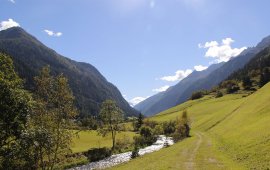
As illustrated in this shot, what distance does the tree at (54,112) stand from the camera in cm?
4475

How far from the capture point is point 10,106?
1700 inches

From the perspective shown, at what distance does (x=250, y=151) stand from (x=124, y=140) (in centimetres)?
8515

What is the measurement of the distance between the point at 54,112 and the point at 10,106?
589 cm

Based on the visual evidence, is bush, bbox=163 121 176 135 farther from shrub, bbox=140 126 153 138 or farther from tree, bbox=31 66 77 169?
tree, bbox=31 66 77 169

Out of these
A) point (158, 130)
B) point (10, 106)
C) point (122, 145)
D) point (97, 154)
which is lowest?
point (97, 154)

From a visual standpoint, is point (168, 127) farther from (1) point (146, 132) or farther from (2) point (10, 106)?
(2) point (10, 106)

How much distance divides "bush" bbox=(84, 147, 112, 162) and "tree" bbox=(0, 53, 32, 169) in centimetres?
5571

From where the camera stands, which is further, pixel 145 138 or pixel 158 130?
pixel 158 130

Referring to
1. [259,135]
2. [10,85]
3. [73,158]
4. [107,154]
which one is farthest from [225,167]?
[107,154]

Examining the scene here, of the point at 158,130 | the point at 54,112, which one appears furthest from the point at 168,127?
the point at 54,112

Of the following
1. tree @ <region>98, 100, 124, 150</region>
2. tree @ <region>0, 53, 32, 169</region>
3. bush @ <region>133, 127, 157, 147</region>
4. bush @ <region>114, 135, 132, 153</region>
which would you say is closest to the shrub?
bush @ <region>133, 127, 157, 147</region>

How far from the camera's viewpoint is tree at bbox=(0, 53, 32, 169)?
42.2m

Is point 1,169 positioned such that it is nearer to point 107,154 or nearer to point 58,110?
point 58,110

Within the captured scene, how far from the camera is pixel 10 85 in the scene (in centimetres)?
4300
